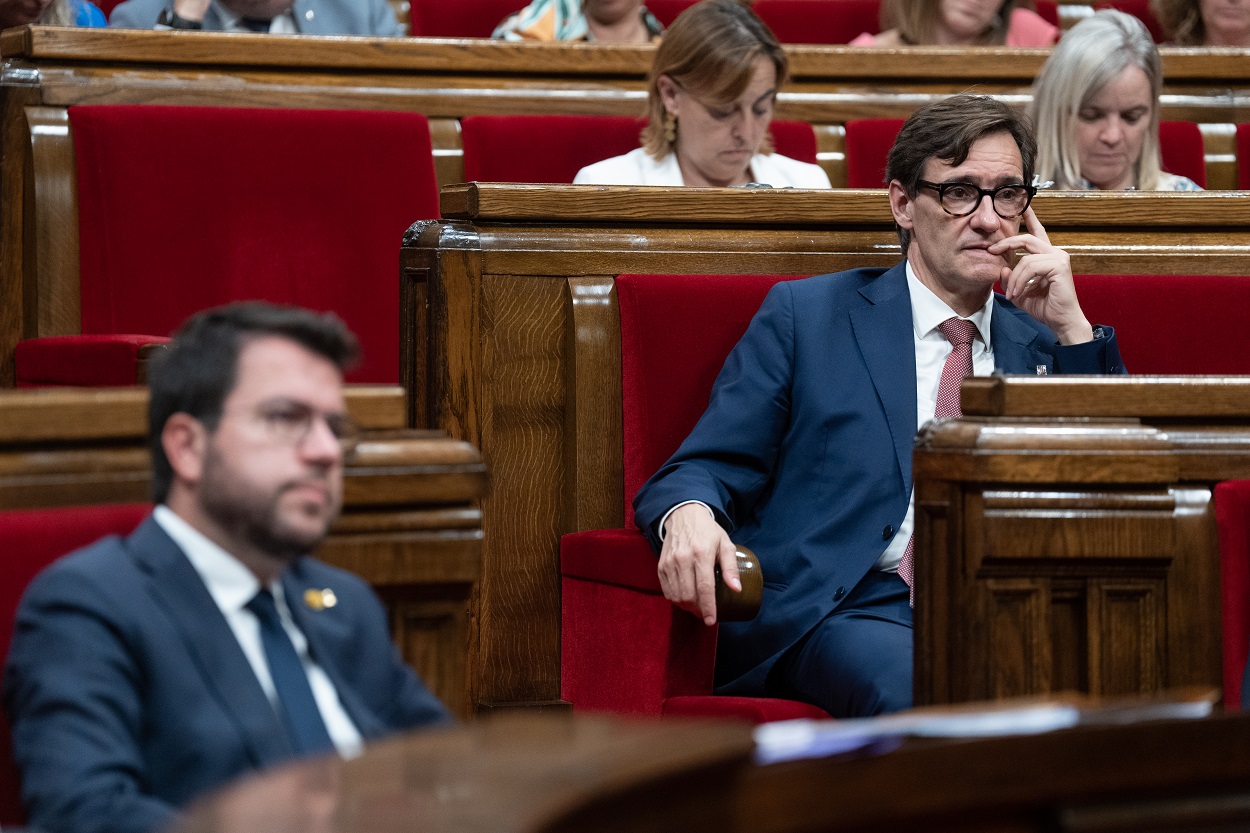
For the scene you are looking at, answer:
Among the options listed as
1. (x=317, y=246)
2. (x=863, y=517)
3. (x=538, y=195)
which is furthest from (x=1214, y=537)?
(x=317, y=246)

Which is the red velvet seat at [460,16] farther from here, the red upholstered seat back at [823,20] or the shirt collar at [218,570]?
the shirt collar at [218,570]

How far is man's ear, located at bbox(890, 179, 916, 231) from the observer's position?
50.0 inches

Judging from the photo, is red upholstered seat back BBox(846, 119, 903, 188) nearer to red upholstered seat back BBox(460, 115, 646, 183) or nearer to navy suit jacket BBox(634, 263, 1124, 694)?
red upholstered seat back BBox(460, 115, 646, 183)

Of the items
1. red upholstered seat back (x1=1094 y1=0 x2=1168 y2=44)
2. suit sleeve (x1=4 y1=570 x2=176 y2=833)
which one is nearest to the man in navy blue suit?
suit sleeve (x1=4 y1=570 x2=176 y2=833)

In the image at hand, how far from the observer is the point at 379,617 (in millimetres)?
740

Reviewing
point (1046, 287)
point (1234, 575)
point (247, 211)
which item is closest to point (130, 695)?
point (1234, 575)

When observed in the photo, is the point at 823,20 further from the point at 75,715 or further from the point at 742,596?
the point at 75,715

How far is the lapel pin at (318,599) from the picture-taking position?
0.71 meters

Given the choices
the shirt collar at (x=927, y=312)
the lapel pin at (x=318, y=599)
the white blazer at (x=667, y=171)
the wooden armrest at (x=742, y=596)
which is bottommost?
the wooden armrest at (x=742, y=596)

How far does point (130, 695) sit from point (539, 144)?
1.11 meters

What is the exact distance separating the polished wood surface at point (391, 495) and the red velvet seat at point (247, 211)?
0.67 metres

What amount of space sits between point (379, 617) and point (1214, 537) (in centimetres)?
50

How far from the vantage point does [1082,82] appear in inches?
65.1

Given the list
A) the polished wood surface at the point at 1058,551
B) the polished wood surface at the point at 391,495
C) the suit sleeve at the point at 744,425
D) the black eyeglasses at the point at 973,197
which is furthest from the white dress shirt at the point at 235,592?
the black eyeglasses at the point at 973,197
